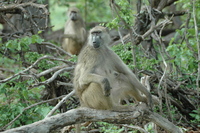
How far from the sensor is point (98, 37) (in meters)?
5.15

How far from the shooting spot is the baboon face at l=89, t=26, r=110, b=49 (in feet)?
16.7

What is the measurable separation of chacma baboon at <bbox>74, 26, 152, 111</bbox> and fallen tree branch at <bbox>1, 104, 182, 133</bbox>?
228mm

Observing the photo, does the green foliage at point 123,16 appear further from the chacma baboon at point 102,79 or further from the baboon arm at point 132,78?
the baboon arm at point 132,78

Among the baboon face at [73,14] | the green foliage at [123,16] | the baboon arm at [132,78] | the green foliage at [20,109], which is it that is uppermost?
the baboon face at [73,14]

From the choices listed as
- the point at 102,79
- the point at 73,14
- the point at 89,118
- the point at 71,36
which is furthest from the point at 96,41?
the point at 73,14

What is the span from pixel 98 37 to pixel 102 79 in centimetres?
95

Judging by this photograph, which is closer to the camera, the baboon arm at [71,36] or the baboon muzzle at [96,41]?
the baboon muzzle at [96,41]

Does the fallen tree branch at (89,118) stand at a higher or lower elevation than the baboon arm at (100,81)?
lower

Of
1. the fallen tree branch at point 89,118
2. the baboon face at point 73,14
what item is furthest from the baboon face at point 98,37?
the baboon face at point 73,14

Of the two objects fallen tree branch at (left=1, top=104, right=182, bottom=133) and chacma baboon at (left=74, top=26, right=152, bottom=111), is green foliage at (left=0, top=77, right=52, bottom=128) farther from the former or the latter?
fallen tree branch at (left=1, top=104, right=182, bottom=133)

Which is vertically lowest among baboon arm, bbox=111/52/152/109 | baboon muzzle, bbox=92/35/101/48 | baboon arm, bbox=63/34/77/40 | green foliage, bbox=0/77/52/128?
green foliage, bbox=0/77/52/128

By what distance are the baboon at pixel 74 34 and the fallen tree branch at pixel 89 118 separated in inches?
254

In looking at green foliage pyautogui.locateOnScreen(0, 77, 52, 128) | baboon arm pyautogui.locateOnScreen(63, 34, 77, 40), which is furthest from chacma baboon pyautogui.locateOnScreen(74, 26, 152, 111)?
baboon arm pyautogui.locateOnScreen(63, 34, 77, 40)

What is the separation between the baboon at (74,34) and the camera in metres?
11.0
